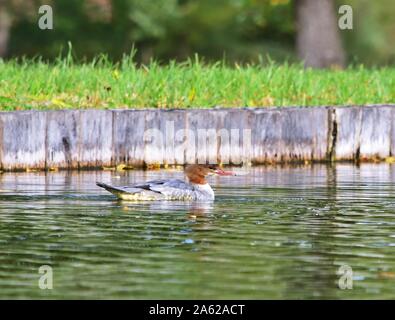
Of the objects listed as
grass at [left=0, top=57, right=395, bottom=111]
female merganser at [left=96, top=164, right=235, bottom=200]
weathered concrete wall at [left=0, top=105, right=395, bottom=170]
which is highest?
grass at [left=0, top=57, right=395, bottom=111]

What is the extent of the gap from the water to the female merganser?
16cm

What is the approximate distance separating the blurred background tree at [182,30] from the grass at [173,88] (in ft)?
67.1

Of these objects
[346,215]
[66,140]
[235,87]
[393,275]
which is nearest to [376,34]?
[235,87]

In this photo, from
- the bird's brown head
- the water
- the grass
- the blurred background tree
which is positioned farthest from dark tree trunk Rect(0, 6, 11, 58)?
the bird's brown head

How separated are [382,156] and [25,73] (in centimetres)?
508

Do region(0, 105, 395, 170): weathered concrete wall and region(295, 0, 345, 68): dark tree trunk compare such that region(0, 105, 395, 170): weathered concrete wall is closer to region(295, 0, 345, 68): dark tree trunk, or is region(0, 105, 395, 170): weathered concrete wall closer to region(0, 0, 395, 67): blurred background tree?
region(295, 0, 345, 68): dark tree trunk

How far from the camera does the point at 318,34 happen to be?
116 feet

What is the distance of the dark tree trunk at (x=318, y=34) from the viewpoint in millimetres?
35188

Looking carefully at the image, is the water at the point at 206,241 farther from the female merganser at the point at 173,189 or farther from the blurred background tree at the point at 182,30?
the blurred background tree at the point at 182,30

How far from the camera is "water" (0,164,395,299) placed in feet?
33.2

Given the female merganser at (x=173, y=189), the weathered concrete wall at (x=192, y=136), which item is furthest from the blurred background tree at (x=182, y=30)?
the female merganser at (x=173, y=189)

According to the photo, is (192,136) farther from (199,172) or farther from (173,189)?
(173,189)

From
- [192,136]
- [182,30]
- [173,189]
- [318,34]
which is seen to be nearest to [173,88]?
[192,136]

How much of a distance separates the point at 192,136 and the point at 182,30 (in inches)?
1024
